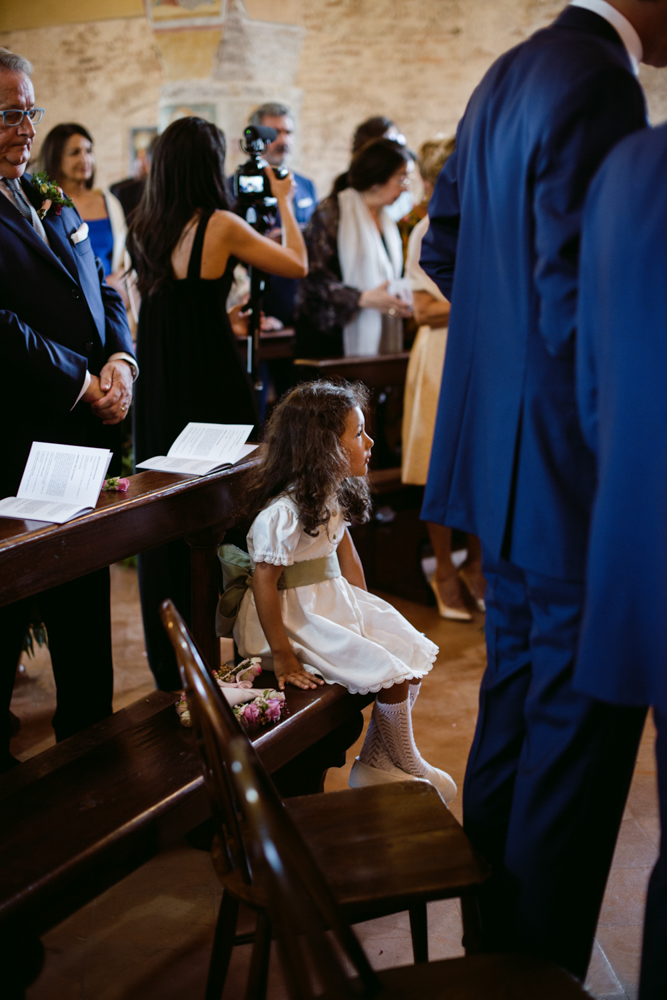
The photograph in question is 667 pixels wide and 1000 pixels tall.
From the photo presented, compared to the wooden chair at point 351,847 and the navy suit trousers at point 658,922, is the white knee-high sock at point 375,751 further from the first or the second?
the navy suit trousers at point 658,922

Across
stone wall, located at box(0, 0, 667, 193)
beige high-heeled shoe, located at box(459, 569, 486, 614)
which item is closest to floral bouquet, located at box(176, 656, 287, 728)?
beige high-heeled shoe, located at box(459, 569, 486, 614)

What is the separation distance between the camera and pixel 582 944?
1383 mm

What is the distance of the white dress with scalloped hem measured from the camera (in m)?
1.97

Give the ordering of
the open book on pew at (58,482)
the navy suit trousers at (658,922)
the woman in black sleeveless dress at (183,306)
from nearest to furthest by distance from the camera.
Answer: the navy suit trousers at (658,922) < the open book on pew at (58,482) < the woman in black sleeveless dress at (183,306)

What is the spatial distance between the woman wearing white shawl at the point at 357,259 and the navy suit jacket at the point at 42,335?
6.25ft

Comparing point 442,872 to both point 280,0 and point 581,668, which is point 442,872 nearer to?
point 581,668

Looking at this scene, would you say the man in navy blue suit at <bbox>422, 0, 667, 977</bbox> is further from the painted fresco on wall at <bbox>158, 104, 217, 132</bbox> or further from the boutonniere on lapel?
the painted fresco on wall at <bbox>158, 104, 217, 132</bbox>

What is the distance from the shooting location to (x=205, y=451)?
2.13 metres

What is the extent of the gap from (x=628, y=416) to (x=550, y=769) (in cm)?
59

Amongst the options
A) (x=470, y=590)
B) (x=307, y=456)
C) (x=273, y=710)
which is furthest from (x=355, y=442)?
(x=470, y=590)

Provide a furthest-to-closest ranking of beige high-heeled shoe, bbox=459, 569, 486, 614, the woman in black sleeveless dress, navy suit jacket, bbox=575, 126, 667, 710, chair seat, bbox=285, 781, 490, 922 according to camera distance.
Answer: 1. beige high-heeled shoe, bbox=459, 569, 486, 614
2. the woman in black sleeveless dress
3. chair seat, bbox=285, 781, 490, 922
4. navy suit jacket, bbox=575, 126, 667, 710

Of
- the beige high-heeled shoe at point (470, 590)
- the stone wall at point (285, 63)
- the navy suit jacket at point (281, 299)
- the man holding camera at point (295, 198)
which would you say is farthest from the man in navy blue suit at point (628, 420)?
the stone wall at point (285, 63)

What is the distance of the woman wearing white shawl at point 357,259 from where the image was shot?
3945 millimetres

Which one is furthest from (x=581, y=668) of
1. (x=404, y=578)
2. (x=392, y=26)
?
(x=392, y=26)
